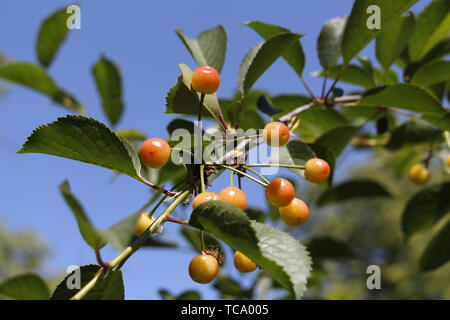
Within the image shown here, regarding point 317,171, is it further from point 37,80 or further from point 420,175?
point 37,80

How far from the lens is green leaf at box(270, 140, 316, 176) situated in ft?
4.18

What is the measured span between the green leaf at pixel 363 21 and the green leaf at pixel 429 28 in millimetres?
532

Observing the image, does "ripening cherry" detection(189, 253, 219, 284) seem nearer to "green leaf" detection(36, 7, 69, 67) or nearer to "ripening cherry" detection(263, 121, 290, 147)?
"ripening cherry" detection(263, 121, 290, 147)

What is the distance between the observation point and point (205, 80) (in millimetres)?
1046

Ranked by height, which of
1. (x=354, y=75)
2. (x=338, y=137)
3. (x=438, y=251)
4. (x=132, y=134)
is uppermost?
(x=354, y=75)

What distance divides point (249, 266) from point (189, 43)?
35.0 inches

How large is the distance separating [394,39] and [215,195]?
4.22 feet

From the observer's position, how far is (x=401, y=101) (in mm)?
1576

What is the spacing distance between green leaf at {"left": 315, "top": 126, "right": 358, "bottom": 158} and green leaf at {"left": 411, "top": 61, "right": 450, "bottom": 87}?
35cm

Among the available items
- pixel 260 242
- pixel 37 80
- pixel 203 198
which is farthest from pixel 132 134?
pixel 260 242
